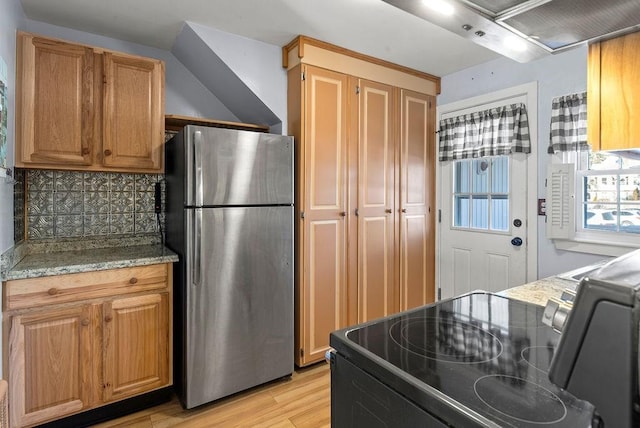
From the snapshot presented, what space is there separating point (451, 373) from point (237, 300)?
1655 millimetres

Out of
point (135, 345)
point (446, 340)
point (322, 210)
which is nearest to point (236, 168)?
point (322, 210)

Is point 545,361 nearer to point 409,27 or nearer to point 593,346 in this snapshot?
point 593,346

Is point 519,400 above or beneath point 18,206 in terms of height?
beneath

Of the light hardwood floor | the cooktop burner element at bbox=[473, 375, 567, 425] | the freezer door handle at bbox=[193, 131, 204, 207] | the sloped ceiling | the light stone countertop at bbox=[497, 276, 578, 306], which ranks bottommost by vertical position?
the light hardwood floor

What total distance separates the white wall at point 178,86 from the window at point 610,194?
9.08ft

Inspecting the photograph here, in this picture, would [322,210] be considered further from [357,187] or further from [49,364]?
[49,364]

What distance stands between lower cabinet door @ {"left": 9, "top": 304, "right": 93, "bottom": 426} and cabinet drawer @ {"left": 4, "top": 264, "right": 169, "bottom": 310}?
68 mm

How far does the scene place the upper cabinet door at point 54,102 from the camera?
1.90 m

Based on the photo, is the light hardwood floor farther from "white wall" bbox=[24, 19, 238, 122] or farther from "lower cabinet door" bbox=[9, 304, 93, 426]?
"white wall" bbox=[24, 19, 238, 122]

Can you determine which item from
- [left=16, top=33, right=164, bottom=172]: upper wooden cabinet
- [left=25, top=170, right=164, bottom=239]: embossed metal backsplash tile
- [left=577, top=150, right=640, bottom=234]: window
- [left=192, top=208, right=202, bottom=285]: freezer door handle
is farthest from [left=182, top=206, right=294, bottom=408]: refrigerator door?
[left=577, top=150, right=640, bottom=234]: window

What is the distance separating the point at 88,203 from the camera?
2.36 meters

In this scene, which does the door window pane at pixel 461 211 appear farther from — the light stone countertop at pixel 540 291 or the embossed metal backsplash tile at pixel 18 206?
the embossed metal backsplash tile at pixel 18 206

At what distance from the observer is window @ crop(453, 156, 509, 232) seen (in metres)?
2.87

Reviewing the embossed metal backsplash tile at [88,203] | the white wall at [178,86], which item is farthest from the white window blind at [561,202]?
the embossed metal backsplash tile at [88,203]
